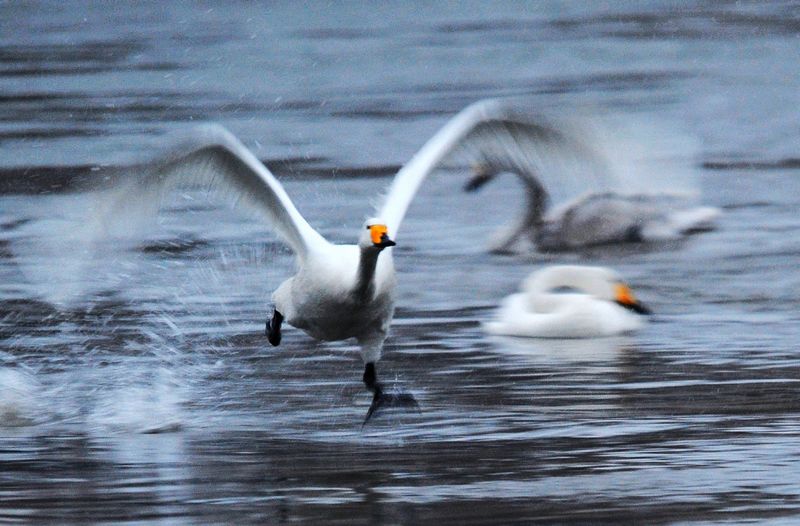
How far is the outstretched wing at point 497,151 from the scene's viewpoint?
412 inches

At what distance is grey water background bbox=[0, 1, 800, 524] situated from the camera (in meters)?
8.70

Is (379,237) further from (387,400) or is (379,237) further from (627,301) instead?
(627,301)

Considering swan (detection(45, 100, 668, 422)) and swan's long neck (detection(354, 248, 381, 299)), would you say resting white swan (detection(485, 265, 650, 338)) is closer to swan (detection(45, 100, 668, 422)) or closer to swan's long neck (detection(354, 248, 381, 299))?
swan (detection(45, 100, 668, 422))

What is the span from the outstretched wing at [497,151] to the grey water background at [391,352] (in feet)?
0.68

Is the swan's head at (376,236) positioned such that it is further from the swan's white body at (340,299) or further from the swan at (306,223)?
the swan's white body at (340,299)

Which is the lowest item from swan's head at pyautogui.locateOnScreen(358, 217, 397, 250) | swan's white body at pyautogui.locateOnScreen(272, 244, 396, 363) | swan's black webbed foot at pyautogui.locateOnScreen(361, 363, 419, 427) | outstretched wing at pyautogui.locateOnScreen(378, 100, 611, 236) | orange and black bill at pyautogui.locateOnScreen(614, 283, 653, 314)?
orange and black bill at pyautogui.locateOnScreen(614, 283, 653, 314)

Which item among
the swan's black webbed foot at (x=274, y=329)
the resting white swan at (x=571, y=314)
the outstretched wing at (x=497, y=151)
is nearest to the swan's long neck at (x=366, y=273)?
the outstretched wing at (x=497, y=151)

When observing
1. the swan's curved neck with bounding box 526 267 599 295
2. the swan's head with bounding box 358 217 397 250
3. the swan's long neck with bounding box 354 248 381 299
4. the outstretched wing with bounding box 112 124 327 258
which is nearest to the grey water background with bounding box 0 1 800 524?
the swan's curved neck with bounding box 526 267 599 295

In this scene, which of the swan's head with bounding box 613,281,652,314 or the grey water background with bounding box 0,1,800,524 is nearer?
the grey water background with bounding box 0,1,800,524

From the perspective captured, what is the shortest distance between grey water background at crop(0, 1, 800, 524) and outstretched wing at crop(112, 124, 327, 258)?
44 centimetres

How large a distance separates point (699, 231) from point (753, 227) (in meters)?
0.42

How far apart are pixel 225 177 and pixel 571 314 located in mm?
2900

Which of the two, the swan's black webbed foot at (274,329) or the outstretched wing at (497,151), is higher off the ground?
the outstretched wing at (497,151)

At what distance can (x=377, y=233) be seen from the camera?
9453mm
